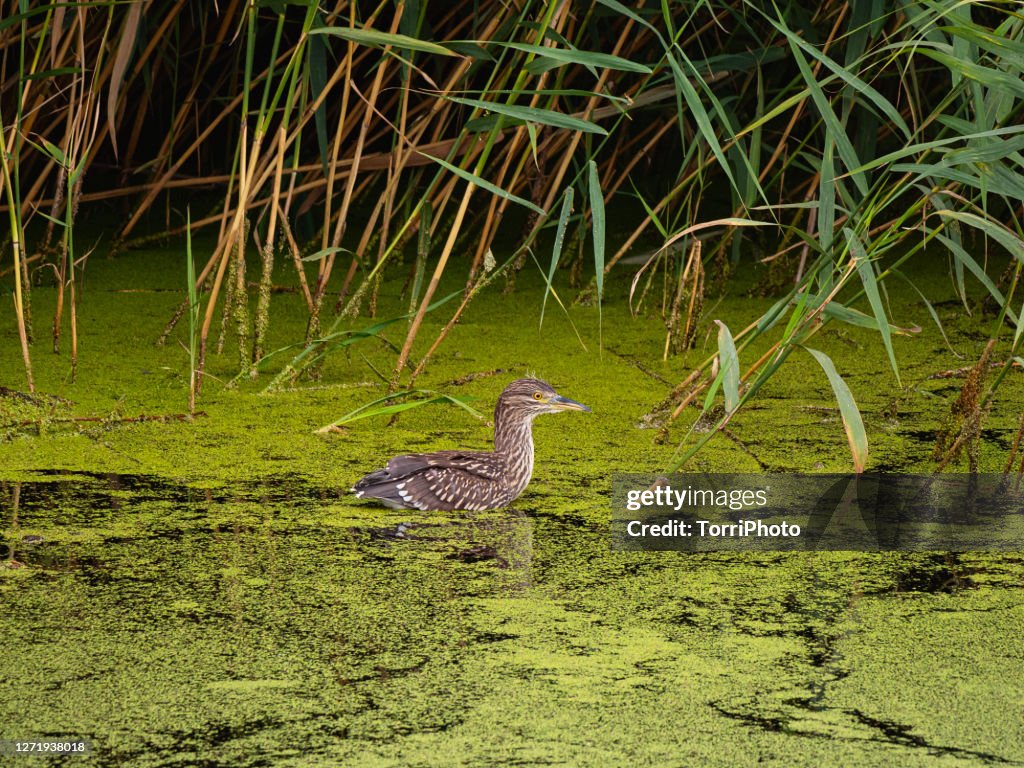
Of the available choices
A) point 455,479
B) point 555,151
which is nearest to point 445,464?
point 455,479

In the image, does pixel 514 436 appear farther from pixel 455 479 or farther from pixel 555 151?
pixel 555 151

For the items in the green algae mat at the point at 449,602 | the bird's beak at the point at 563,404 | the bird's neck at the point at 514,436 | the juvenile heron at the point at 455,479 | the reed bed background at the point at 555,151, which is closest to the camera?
the green algae mat at the point at 449,602

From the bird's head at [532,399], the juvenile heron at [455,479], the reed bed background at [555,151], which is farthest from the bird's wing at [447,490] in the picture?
the reed bed background at [555,151]

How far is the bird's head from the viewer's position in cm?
268

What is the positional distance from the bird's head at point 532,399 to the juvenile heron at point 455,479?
2.8 inches

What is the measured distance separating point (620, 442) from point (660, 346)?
826 millimetres

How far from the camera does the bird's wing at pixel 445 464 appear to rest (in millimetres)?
2434

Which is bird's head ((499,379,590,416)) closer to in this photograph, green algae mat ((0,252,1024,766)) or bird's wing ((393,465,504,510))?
green algae mat ((0,252,1024,766))

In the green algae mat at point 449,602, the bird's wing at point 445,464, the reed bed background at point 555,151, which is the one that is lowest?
the green algae mat at point 449,602

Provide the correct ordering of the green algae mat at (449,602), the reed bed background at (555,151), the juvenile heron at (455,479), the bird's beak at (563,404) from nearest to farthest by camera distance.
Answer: the green algae mat at (449,602)
the reed bed background at (555,151)
the juvenile heron at (455,479)
the bird's beak at (563,404)

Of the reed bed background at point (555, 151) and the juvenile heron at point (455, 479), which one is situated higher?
the reed bed background at point (555, 151)

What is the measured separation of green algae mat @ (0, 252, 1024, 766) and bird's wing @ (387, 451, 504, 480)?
3.2 inches

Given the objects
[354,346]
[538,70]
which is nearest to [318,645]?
[538,70]

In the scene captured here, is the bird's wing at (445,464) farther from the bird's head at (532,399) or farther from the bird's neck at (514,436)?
the bird's head at (532,399)
